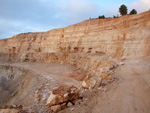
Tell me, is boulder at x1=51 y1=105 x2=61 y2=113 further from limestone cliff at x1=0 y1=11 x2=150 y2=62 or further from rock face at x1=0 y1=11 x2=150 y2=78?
limestone cliff at x1=0 y1=11 x2=150 y2=62

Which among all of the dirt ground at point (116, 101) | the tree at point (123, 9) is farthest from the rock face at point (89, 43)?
the tree at point (123, 9)

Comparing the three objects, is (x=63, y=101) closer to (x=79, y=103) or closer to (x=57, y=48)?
(x=79, y=103)

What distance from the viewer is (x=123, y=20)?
16.5 metres

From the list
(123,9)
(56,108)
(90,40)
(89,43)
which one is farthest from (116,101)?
(123,9)

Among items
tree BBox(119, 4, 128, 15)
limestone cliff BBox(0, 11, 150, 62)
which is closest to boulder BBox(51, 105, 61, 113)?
limestone cliff BBox(0, 11, 150, 62)

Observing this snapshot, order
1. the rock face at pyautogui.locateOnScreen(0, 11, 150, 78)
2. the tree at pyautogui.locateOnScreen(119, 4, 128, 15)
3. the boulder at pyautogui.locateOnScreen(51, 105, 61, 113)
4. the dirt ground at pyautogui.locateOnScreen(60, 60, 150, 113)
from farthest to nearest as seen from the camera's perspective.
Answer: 1. the tree at pyautogui.locateOnScreen(119, 4, 128, 15)
2. the rock face at pyautogui.locateOnScreen(0, 11, 150, 78)
3. the boulder at pyautogui.locateOnScreen(51, 105, 61, 113)
4. the dirt ground at pyautogui.locateOnScreen(60, 60, 150, 113)

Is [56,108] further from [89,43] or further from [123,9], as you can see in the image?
[123,9]

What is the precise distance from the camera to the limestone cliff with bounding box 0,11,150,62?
12.9 meters

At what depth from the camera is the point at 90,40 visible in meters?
20.2

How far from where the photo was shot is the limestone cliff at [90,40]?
12941mm

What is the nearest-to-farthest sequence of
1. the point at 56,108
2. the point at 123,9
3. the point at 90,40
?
the point at 56,108
the point at 90,40
the point at 123,9

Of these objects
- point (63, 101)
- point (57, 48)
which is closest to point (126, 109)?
point (63, 101)

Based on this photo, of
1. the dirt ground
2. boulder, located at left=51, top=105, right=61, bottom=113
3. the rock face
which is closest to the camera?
the dirt ground

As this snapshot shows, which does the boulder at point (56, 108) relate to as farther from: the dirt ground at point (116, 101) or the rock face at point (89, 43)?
the rock face at point (89, 43)
